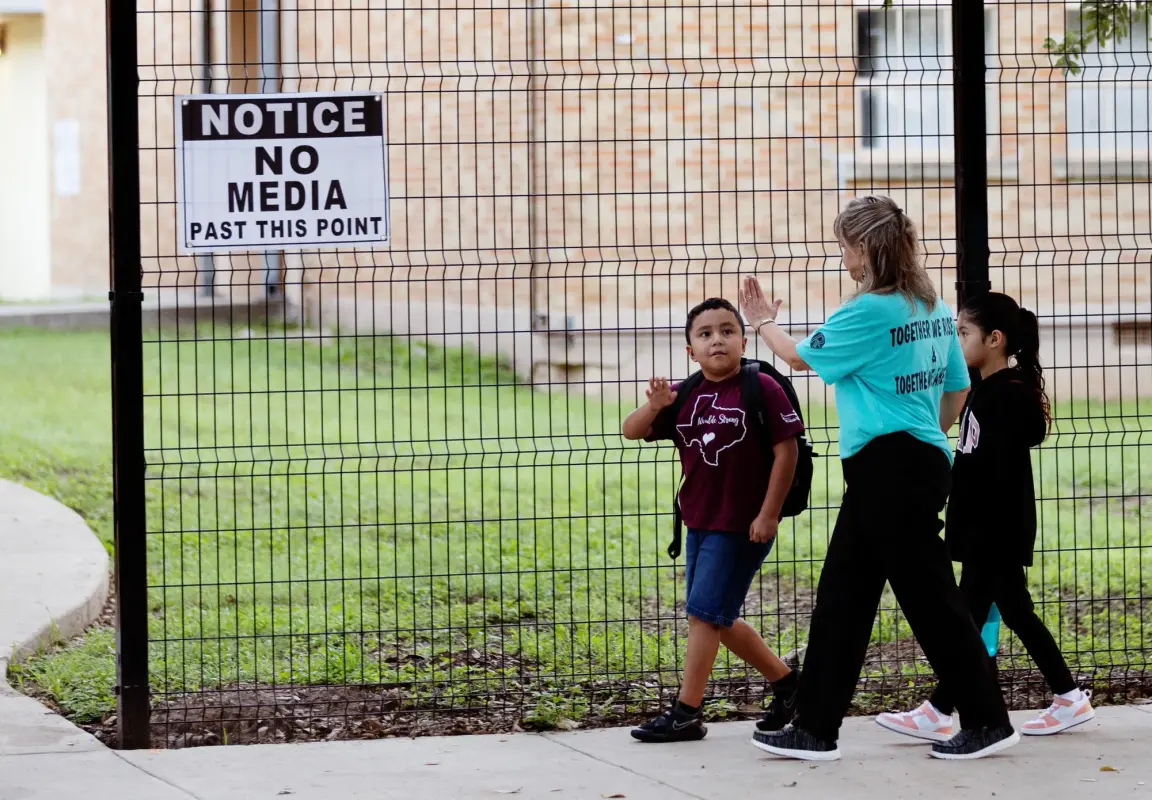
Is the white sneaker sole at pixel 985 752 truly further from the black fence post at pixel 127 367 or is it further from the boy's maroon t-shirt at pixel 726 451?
the black fence post at pixel 127 367

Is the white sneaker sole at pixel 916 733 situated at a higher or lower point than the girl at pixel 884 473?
lower

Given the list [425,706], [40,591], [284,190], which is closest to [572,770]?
[425,706]

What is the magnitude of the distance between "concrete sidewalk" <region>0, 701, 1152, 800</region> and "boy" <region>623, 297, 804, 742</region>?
0.35m

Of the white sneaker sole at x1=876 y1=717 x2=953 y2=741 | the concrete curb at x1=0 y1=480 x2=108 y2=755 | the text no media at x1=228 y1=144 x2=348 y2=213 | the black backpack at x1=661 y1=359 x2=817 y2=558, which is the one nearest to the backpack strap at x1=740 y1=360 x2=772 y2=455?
the black backpack at x1=661 y1=359 x2=817 y2=558

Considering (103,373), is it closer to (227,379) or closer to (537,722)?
(227,379)

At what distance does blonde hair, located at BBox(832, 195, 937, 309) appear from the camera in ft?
16.0

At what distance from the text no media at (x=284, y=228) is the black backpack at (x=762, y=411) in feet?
4.09

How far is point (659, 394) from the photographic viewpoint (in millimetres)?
5168

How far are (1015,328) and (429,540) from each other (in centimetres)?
267

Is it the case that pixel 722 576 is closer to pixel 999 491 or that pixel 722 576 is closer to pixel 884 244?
pixel 999 491

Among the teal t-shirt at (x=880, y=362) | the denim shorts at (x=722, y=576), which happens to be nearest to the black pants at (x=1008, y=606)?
the teal t-shirt at (x=880, y=362)

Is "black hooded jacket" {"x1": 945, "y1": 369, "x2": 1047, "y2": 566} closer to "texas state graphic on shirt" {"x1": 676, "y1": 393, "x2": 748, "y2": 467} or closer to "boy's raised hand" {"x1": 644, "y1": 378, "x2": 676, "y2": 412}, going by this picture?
"texas state graphic on shirt" {"x1": 676, "y1": 393, "x2": 748, "y2": 467}

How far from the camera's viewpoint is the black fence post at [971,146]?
19.0 ft

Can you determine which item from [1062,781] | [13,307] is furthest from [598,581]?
[13,307]
